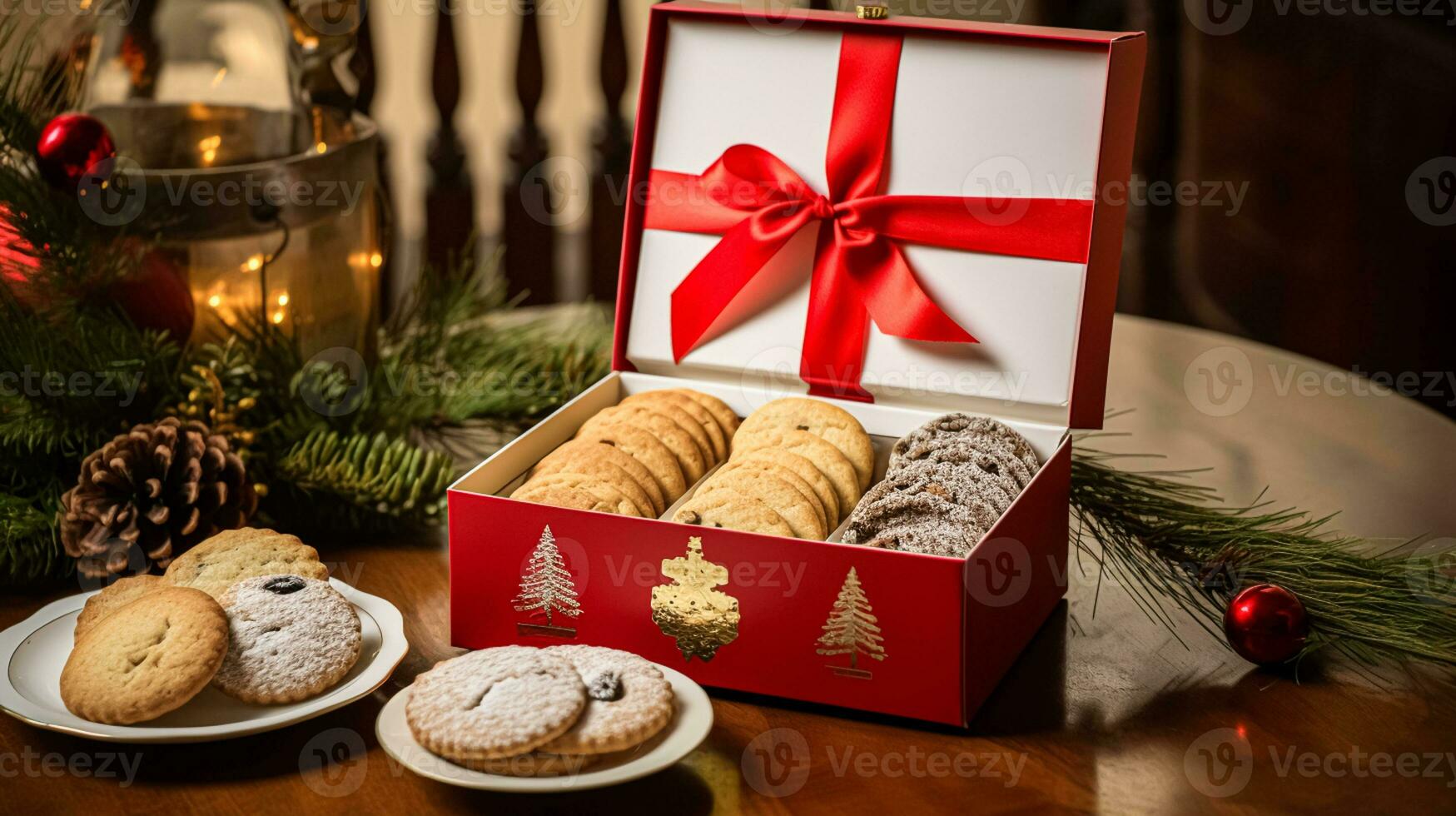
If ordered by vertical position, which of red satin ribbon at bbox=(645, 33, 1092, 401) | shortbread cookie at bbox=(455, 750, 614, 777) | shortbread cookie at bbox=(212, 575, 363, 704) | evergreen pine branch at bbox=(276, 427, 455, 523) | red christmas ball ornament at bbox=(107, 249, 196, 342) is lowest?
shortbread cookie at bbox=(455, 750, 614, 777)

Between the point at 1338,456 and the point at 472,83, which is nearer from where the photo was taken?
the point at 1338,456

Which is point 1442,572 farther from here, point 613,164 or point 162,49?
Result: point 613,164

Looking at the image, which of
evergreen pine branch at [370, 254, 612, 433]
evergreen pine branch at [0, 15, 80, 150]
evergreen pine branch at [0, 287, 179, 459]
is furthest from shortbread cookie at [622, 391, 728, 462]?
evergreen pine branch at [0, 15, 80, 150]

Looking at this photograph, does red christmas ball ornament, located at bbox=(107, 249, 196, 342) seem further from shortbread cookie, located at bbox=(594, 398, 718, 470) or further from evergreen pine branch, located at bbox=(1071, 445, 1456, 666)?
evergreen pine branch, located at bbox=(1071, 445, 1456, 666)

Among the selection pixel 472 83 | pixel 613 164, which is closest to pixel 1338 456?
pixel 613 164

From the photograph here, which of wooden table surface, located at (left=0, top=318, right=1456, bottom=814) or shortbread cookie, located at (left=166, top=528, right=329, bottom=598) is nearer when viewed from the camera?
wooden table surface, located at (left=0, top=318, right=1456, bottom=814)

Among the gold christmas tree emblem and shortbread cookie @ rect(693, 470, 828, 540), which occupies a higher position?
shortbread cookie @ rect(693, 470, 828, 540)
